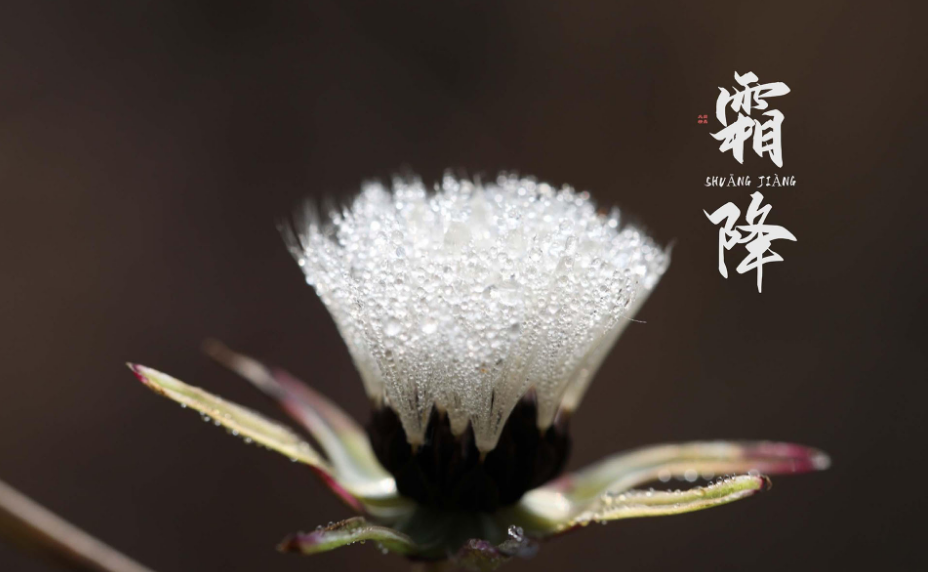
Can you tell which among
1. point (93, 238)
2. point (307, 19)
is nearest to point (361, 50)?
point (307, 19)

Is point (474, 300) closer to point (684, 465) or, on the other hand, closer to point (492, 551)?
point (492, 551)

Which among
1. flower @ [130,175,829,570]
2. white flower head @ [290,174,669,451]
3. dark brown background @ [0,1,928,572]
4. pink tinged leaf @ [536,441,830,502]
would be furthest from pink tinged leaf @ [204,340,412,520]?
dark brown background @ [0,1,928,572]

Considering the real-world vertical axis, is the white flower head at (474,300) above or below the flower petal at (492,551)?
above

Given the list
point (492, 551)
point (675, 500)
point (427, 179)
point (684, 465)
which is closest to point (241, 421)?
point (492, 551)

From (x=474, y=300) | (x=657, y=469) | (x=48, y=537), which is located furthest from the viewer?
(x=657, y=469)

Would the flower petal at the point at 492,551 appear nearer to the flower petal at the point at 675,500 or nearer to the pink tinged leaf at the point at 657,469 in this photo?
the flower petal at the point at 675,500

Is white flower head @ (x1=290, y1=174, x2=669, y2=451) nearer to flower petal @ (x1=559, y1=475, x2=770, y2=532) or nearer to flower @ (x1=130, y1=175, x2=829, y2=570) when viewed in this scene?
flower @ (x1=130, y1=175, x2=829, y2=570)

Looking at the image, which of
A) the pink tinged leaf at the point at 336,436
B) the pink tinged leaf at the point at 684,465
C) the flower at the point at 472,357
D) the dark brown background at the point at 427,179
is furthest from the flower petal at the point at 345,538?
the dark brown background at the point at 427,179
